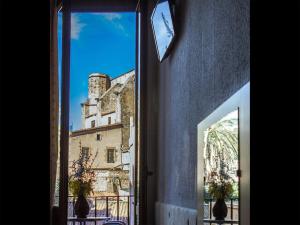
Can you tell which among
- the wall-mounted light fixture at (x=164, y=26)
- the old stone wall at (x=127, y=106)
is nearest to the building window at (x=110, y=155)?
the old stone wall at (x=127, y=106)

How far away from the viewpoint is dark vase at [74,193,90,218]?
16.6 feet

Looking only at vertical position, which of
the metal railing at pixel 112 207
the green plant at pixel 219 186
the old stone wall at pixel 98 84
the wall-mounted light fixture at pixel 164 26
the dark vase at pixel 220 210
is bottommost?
the metal railing at pixel 112 207

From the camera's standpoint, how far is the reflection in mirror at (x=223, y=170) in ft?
5.18

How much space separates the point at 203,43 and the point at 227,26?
2.01 ft

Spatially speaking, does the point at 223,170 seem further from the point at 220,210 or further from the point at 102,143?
the point at 102,143

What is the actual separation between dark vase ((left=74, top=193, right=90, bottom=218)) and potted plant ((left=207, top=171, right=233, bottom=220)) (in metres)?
3.27

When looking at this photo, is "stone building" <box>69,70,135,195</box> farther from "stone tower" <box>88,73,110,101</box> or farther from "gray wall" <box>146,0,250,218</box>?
"gray wall" <box>146,0,250,218</box>

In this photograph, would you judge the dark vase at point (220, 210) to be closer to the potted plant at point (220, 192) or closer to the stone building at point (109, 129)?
the potted plant at point (220, 192)

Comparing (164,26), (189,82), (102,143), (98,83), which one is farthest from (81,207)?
(189,82)

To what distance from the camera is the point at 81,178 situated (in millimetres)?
5125

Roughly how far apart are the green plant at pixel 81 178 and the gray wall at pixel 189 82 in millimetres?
625

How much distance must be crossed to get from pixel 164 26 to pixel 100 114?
1903 mm

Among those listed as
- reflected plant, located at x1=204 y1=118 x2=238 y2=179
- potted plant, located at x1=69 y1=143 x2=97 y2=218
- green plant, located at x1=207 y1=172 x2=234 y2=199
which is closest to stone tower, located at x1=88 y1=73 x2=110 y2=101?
potted plant, located at x1=69 y1=143 x2=97 y2=218
